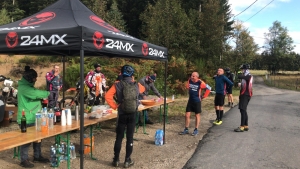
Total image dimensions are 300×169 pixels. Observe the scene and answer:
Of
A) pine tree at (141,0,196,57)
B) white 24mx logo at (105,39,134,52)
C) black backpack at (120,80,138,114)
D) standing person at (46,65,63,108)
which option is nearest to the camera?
white 24mx logo at (105,39,134,52)

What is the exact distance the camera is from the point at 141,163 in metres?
5.59

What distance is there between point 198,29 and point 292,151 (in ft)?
65.9

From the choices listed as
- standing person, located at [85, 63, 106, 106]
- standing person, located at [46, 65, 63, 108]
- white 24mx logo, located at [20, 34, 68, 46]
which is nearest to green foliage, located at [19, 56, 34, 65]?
standing person, located at [85, 63, 106, 106]

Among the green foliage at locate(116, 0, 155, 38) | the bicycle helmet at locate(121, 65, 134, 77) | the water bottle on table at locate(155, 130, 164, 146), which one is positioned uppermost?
the green foliage at locate(116, 0, 155, 38)

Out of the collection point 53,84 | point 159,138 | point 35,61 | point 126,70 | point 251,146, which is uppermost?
point 35,61

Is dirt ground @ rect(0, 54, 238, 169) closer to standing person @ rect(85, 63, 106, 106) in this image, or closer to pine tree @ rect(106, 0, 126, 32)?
standing person @ rect(85, 63, 106, 106)

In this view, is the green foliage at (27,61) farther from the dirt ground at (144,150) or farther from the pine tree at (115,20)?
the dirt ground at (144,150)

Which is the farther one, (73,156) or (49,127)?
(73,156)

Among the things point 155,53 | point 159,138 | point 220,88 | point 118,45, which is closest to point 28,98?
point 118,45

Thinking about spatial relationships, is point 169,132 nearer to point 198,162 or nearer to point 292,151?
point 198,162

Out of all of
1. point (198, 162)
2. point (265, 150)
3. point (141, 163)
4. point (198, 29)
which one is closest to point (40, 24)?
point (141, 163)

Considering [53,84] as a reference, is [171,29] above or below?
above

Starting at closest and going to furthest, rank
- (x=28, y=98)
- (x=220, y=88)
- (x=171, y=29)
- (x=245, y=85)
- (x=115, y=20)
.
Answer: (x=28, y=98), (x=245, y=85), (x=220, y=88), (x=171, y=29), (x=115, y=20)

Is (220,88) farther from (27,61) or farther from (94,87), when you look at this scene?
(27,61)
